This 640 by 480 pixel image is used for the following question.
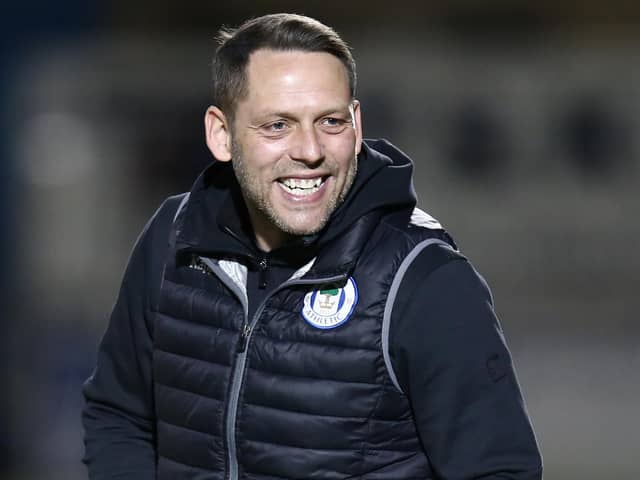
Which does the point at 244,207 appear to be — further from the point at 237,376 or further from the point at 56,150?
the point at 56,150

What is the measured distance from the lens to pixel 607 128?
6.48 metres

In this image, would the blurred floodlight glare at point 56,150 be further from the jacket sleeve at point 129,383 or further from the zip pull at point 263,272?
the zip pull at point 263,272

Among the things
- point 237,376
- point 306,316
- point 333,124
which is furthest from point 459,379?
point 333,124

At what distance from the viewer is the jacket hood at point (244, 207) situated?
196 cm

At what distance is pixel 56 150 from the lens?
650 cm

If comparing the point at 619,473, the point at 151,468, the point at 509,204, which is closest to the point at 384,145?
the point at 151,468

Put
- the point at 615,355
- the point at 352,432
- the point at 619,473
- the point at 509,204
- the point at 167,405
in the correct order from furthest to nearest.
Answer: the point at 509,204 → the point at 615,355 → the point at 619,473 → the point at 167,405 → the point at 352,432

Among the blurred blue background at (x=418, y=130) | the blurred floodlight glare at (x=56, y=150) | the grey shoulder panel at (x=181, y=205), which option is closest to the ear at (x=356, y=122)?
the grey shoulder panel at (x=181, y=205)

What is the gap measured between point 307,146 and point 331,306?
277 mm

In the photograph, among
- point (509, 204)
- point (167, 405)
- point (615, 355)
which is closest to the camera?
point (167, 405)

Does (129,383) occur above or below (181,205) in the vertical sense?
below

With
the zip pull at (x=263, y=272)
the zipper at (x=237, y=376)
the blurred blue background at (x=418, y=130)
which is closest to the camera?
the zipper at (x=237, y=376)

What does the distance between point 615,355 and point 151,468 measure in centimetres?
431

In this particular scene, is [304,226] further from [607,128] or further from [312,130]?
[607,128]
